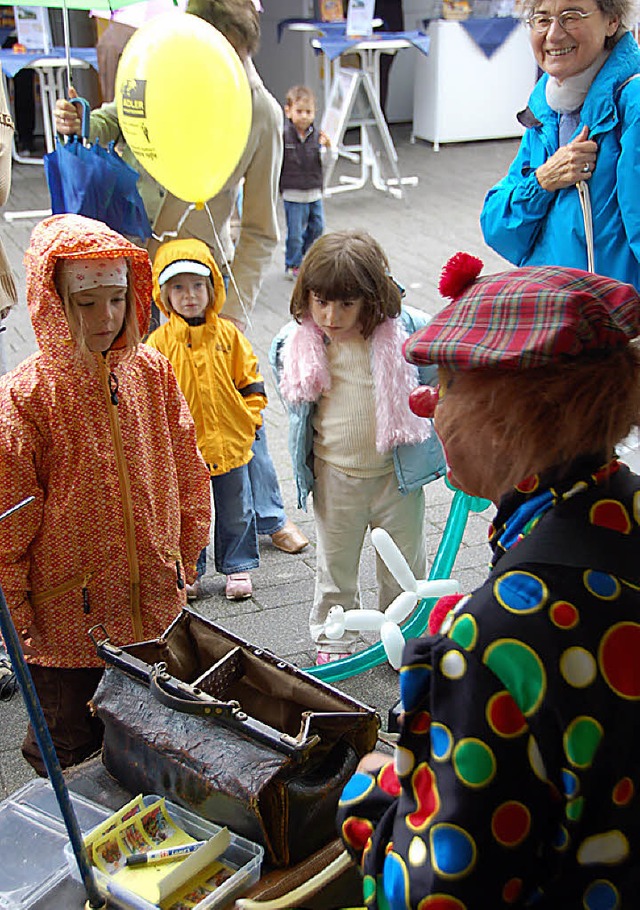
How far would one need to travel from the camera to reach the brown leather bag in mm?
1779

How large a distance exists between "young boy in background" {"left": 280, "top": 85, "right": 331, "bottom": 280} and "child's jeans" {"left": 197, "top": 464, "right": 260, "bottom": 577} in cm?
411

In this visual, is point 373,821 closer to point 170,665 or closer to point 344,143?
point 170,665

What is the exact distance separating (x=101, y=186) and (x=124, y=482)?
1.56m

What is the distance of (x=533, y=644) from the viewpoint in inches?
45.2

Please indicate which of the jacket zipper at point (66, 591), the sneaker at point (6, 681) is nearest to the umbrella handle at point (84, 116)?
the sneaker at point (6, 681)

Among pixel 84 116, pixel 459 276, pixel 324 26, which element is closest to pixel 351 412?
pixel 84 116

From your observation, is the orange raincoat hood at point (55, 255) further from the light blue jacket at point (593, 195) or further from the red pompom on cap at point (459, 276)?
the light blue jacket at point (593, 195)

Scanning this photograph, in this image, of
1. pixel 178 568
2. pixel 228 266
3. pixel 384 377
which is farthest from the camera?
pixel 228 266

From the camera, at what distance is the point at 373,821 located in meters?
1.38

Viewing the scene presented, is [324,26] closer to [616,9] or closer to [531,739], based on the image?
[616,9]

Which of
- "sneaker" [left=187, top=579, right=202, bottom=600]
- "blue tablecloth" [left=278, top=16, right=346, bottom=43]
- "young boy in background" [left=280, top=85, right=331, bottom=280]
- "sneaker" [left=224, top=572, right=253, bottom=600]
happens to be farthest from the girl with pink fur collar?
"blue tablecloth" [left=278, top=16, right=346, bottom=43]

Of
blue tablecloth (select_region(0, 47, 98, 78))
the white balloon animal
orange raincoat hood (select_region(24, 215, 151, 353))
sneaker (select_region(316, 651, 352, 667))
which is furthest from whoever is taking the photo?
blue tablecloth (select_region(0, 47, 98, 78))

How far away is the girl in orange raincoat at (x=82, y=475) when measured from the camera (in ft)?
7.46

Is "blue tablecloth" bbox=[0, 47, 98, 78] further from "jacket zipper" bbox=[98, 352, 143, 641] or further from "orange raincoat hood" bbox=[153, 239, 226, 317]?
"jacket zipper" bbox=[98, 352, 143, 641]
